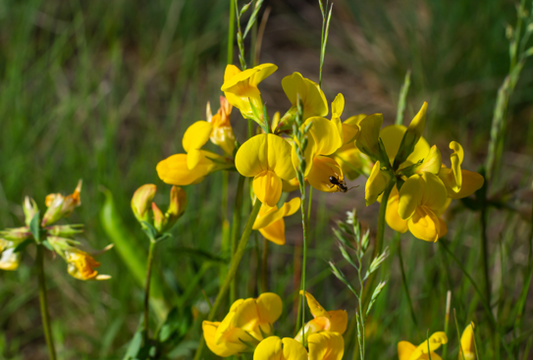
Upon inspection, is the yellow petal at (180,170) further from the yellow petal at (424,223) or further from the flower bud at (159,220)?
the yellow petal at (424,223)

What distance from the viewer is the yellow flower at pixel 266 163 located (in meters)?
0.49

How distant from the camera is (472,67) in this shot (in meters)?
2.33

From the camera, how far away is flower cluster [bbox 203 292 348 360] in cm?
51

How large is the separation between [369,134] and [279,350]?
0.28m

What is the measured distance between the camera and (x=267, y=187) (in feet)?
1.67

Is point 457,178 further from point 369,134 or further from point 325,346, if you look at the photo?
point 325,346

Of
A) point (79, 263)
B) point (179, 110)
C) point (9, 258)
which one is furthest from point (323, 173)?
point (179, 110)

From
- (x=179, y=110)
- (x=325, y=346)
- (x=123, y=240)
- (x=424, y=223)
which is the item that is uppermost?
(x=424, y=223)

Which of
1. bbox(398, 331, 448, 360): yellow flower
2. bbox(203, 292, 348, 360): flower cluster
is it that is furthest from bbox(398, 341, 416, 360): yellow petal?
bbox(203, 292, 348, 360): flower cluster

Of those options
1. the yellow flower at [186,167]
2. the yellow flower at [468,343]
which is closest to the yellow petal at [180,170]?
the yellow flower at [186,167]

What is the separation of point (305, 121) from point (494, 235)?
1.80 meters

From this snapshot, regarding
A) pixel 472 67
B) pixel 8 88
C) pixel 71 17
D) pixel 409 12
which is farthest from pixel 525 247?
pixel 71 17

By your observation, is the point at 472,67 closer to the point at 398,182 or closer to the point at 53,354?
the point at 398,182

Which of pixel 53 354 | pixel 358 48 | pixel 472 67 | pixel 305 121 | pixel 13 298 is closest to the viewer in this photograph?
pixel 305 121
